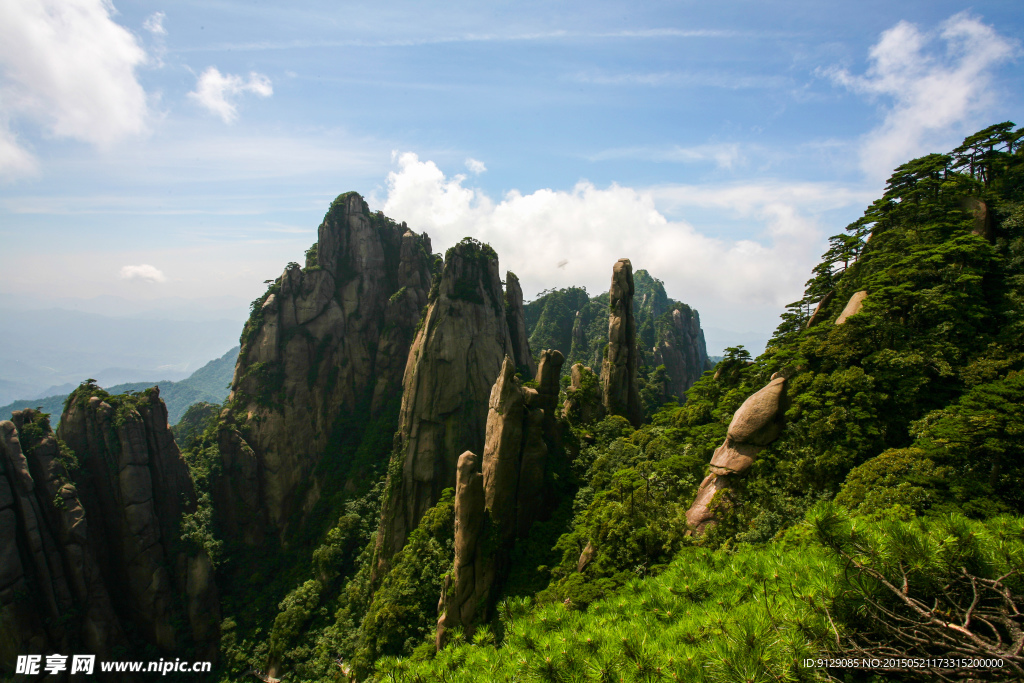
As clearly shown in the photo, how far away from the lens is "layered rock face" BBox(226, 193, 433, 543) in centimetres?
4181

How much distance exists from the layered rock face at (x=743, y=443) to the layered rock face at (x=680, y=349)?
6171 centimetres

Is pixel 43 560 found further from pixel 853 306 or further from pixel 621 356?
pixel 853 306

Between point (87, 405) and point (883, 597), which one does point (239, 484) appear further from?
point (883, 597)

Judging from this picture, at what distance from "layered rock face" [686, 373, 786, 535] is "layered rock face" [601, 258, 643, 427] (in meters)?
13.4

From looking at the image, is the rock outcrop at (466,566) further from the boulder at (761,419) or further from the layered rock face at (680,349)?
the layered rock face at (680,349)

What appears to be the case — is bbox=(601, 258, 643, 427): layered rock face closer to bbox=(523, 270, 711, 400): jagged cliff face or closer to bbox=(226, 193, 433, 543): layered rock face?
bbox=(226, 193, 433, 543): layered rock face

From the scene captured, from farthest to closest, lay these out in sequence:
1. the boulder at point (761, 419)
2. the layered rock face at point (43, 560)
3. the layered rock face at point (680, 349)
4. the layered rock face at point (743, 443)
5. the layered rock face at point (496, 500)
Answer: the layered rock face at point (680, 349), the layered rock face at point (43, 560), the layered rock face at point (496, 500), the boulder at point (761, 419), the layered rock face at point (743, 443)

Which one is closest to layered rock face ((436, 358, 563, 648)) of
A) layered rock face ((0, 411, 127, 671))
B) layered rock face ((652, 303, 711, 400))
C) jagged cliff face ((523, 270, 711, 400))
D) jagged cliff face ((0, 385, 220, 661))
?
jagged cliff face ((0, 385, 220, 661))

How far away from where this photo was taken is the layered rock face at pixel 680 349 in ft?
269

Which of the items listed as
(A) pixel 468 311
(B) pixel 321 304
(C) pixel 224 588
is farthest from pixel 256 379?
(A) pixel 468 311

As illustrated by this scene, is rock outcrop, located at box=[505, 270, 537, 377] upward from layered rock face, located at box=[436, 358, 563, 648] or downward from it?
upward

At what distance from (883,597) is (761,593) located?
1824 millimetres

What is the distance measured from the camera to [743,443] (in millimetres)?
17625

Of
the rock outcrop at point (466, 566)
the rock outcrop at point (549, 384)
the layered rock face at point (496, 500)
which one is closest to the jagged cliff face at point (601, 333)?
the rock outcrop at point (549, 384)
